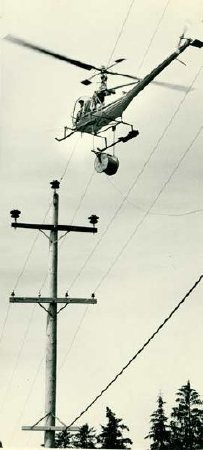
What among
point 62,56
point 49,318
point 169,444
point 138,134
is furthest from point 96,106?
point 169,444

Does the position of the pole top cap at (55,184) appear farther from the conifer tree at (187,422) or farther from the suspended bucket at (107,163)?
the conifer tree at (187,422)

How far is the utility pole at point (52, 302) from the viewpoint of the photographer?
60.7 ft

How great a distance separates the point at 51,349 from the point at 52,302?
128cm

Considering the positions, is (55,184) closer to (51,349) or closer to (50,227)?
(50,227)

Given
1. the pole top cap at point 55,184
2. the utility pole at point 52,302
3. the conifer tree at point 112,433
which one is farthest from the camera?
the conifer tree at point 112,433

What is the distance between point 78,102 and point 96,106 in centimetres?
100

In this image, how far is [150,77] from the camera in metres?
18.1

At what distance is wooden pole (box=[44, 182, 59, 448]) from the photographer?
18562 mm

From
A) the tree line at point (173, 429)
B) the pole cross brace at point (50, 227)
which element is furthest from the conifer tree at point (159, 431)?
the pole cross brace at point (50, 227)

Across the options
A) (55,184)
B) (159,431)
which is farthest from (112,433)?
(55,184)

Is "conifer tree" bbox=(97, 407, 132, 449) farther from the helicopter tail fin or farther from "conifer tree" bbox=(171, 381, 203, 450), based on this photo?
the helicopter tail fin

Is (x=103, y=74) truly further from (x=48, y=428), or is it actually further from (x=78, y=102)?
(x=48, y=428)

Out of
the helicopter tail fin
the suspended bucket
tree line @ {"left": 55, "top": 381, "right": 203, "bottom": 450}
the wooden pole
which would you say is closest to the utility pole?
the wooden pole

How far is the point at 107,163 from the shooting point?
20156mm
